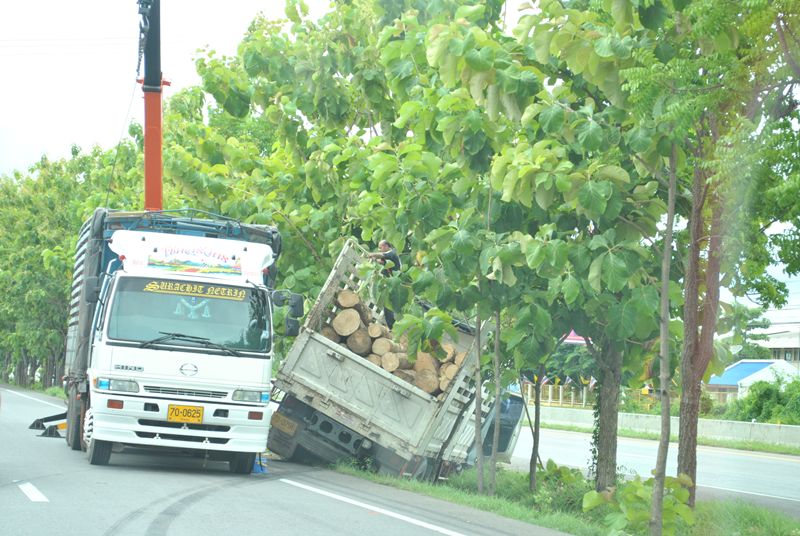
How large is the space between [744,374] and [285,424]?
46.1 metres

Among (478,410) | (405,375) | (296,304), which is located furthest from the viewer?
(405,375)

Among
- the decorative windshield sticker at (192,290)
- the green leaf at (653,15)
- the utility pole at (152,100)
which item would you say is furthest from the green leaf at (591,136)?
the utility pole at (152,100)

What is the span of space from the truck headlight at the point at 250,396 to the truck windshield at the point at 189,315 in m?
0.51

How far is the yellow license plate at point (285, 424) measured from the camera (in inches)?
588

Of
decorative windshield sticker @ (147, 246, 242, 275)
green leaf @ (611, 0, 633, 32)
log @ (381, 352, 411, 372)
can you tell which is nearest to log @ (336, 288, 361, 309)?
log @ (381, 352, 411, 372)

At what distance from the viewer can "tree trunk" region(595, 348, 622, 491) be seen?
45.9ft

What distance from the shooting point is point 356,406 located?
554 inches

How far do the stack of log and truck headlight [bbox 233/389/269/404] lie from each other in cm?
201

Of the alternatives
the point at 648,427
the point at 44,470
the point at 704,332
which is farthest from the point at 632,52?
the point at 648,427

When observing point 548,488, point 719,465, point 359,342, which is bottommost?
point 719,465

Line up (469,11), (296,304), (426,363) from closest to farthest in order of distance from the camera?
(469,11)
(296,304)
(426,363)

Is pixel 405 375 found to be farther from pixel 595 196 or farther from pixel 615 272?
pixel 595 196

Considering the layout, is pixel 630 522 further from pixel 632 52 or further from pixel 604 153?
pixel 632 52

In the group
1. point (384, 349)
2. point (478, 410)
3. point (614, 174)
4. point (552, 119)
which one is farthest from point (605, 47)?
point (384, 349)
